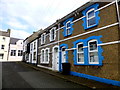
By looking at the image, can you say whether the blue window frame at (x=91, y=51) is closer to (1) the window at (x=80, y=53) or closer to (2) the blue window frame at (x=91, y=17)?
(1) the window at (x=80, y=53)

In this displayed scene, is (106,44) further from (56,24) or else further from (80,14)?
(56,24)

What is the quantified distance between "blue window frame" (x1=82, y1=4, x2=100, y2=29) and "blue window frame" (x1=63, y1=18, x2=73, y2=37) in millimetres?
1925

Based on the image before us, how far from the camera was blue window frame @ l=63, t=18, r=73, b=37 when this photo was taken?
34.8 ft

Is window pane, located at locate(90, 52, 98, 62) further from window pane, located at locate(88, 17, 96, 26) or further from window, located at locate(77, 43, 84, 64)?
window pane, located at locate(88, 17, 96, 26)

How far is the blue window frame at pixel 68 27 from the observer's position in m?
10.6

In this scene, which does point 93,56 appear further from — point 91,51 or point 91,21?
point 91,21

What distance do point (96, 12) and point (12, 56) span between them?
105ft

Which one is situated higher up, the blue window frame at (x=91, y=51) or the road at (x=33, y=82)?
the blue window frame at (x=91, y=51)

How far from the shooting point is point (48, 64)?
13.8m

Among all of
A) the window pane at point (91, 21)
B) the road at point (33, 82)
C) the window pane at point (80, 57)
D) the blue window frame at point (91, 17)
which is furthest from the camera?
the window pane at point (80, 57)

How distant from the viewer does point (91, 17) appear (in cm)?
854

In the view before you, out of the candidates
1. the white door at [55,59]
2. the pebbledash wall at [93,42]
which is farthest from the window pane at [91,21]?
the white door at [55,59]

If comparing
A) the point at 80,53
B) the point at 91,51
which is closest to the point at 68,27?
the point at 80,53

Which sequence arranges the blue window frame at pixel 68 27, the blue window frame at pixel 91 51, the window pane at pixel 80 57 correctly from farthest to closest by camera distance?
1. the blue window frame at pixel 68 27
2. the window pane at pixel 80 57
3. the blue window frame at pixel 91 51
